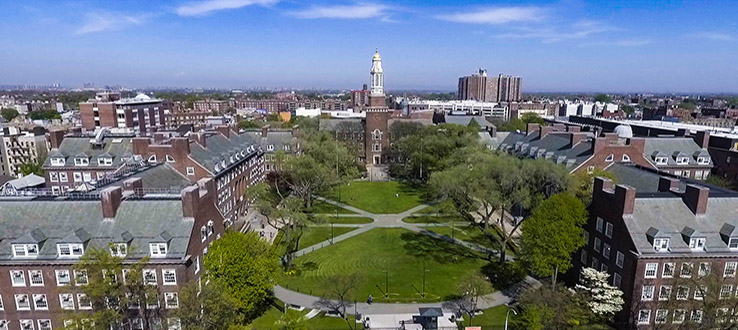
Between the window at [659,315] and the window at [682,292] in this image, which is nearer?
the window at [682,292]

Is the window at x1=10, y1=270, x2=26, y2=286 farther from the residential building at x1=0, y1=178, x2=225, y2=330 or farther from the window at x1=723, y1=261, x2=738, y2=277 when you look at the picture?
the window at x1=723, y1=261, x2=738, y2=277

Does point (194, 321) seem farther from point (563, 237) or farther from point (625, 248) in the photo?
point (625, 248)

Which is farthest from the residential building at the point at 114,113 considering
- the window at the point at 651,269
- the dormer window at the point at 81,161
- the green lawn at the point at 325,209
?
the window at the point at 651,269

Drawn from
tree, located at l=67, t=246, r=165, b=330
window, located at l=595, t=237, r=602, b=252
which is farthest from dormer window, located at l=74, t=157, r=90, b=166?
window, located at l=595, t=237, r=602, b=252

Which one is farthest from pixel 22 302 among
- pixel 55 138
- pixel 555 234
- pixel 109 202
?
pixel 555 234

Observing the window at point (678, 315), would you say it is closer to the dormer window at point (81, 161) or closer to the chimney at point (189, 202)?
the chimney at point (189, 202)

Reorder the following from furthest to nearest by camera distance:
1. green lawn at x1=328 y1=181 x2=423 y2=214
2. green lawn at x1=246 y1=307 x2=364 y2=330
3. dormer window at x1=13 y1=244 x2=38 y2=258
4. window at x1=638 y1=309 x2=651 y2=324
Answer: green lawn at x1=328 y1=181 x2=423 y2=214 → green lawn at x1=246 y1=307 x2=364 y2=330 → window at x1=638 y1=309 x2=651 y2=324 → dormer window at x1=13 y1=244 x2=38 y2=258

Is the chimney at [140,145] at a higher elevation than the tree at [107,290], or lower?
higher
